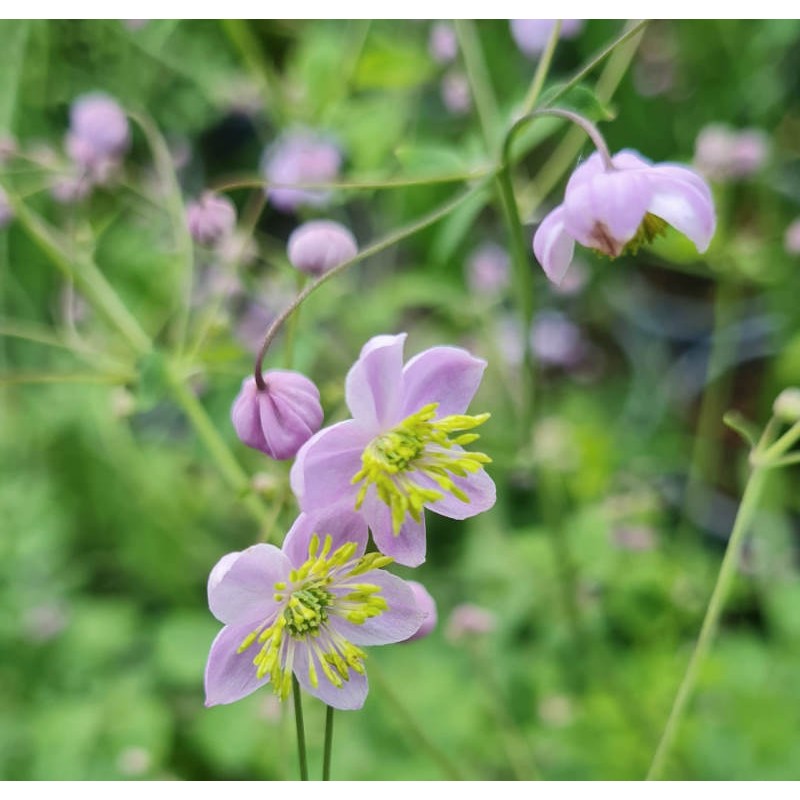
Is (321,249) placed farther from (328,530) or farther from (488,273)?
(488,273)

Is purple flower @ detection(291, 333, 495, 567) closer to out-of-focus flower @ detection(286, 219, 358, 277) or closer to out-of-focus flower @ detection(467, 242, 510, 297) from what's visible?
out-of-focus flower @ detection(286, 219, 358, 277)

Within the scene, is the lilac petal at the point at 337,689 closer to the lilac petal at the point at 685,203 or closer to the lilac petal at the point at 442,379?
the lilac petal at the point at 442,379

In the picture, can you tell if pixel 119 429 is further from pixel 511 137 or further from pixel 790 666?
pixel 511 137

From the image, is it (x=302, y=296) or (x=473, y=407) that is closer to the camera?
(x=302, y=296)

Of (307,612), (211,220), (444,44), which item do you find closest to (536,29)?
(444,44)
